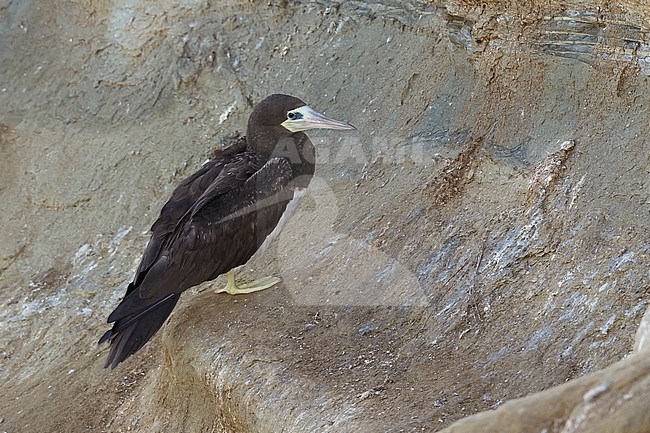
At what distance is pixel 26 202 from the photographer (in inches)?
383

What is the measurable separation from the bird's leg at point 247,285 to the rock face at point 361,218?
0.11m

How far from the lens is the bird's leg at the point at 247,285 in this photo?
23.6 feet

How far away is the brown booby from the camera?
6520mm

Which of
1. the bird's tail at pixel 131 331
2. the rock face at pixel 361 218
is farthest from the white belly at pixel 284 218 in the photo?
the bird's tail at pixel 131 331

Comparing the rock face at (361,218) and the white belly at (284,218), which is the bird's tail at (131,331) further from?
the white belly at (284,218)

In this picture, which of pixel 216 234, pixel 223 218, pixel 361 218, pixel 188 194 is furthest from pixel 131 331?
pixel 361 218

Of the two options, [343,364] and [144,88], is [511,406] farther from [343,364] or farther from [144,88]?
[144,88]

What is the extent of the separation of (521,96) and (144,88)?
172 inches

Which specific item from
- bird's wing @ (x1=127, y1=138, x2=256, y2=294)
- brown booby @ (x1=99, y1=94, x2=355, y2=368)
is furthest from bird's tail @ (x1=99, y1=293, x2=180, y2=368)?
bird's wing @ (x1=127, y1=138, x2=256, y2=294)

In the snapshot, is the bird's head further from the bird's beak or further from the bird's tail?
the bird's tail

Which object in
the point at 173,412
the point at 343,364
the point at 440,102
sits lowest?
the point at 173,412

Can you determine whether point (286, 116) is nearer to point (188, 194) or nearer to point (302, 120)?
point (302, 120)

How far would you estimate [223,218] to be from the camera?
22.4 ft

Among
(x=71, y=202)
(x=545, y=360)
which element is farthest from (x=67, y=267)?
(x=545, y=360)
